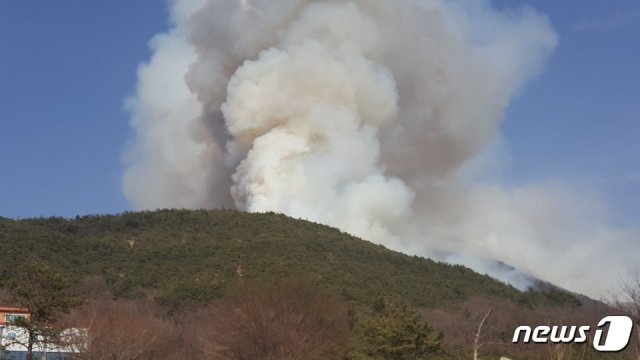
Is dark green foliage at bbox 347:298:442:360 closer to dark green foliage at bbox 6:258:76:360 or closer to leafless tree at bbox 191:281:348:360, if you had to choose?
leafless tree at bbox 191:281:348:360

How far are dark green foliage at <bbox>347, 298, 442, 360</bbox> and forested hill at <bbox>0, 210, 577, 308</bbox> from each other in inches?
1026

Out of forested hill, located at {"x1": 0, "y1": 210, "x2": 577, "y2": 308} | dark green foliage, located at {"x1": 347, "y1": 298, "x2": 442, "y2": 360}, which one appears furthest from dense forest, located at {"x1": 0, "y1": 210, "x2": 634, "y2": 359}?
forested hill, located at {"x1": 0, "y1": 210, "x2": 577, "y2": 308}

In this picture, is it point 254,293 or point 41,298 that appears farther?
point 254,293

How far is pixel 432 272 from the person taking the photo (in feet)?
273

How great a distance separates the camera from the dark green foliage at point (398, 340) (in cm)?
3581

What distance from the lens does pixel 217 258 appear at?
74.1 metres

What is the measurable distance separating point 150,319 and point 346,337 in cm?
1565

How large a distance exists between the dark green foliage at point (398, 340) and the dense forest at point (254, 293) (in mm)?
59

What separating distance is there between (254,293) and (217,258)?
101ft

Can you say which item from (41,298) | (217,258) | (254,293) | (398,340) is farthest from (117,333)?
(217,258)

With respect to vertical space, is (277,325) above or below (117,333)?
above

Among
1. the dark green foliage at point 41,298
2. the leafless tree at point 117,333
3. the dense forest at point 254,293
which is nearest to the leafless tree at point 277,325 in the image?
the dense forest at point 254,293

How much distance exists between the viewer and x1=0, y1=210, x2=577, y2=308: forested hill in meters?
68.1

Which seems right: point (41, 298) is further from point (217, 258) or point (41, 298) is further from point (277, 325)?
point (217, 258)
